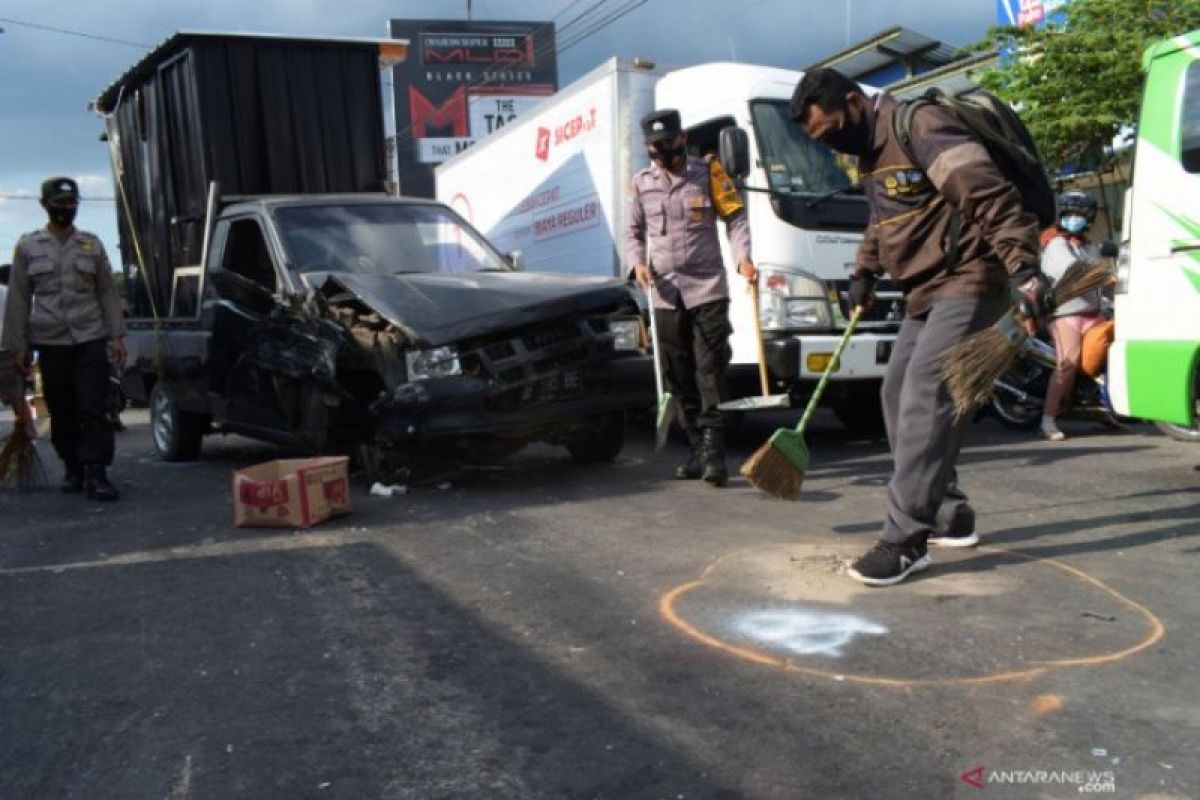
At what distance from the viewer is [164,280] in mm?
9328

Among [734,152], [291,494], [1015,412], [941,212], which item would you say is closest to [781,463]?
[941,212]

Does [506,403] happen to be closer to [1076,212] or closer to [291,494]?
[291,494]

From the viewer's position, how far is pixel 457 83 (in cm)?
3709

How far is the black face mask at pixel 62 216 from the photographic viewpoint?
6422 mm

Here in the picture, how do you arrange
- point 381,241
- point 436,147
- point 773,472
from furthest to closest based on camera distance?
point 436,147
point 381,241
point 773,472

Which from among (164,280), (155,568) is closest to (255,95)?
(164,280)

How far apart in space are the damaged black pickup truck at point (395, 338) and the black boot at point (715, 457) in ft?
1.97

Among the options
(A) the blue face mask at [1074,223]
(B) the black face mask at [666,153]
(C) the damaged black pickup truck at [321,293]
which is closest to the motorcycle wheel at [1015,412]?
(A) the blue face mask at [1074,223]

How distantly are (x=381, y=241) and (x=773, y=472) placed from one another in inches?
136

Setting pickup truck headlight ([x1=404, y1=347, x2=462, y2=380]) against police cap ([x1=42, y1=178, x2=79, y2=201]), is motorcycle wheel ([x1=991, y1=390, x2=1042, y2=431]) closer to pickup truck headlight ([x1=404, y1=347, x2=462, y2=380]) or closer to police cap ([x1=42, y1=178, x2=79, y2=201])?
pickup truck headlight ([x1=404, y1=347, x2=462, y2=380])

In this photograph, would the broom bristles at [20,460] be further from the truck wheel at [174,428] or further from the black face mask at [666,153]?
the black face mask at [666,153]

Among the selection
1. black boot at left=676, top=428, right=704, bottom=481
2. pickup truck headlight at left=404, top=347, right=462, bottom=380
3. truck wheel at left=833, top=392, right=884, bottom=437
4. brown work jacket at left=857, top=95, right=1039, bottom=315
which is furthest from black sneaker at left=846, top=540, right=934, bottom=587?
truck wheel at left=833, top=392, right=884, bottom=437

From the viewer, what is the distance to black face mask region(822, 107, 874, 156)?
4.00 meters

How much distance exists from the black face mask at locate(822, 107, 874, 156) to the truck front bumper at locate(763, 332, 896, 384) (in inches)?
104
